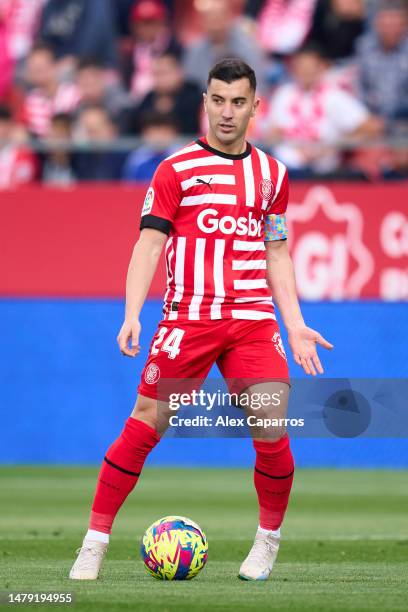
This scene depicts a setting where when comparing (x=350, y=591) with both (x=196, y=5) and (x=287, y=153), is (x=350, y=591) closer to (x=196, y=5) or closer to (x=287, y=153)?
(x=287, y=153)

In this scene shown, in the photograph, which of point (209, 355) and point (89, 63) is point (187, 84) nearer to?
point (89, 63)

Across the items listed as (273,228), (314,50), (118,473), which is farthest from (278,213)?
(314,50)

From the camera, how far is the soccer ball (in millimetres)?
6535

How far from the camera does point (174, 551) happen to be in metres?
6.55

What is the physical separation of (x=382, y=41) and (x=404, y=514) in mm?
6493

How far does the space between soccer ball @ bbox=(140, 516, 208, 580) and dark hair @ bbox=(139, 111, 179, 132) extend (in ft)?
29.4

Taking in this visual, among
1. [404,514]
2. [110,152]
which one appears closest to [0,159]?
[110,152]

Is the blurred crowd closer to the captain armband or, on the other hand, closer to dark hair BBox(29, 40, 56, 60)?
dark hair BBox(29, 40, 56, 60)

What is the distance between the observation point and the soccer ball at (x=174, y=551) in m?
6.54

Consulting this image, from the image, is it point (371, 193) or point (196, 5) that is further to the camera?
point (196, 5)

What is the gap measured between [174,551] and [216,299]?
117 centimetres

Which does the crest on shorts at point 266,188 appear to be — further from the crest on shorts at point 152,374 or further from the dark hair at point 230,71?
the crest on shorts at point 152,374

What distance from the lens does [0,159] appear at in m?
15.3

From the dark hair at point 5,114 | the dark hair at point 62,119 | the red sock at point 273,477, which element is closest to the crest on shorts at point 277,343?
the red sock at point 273,477
